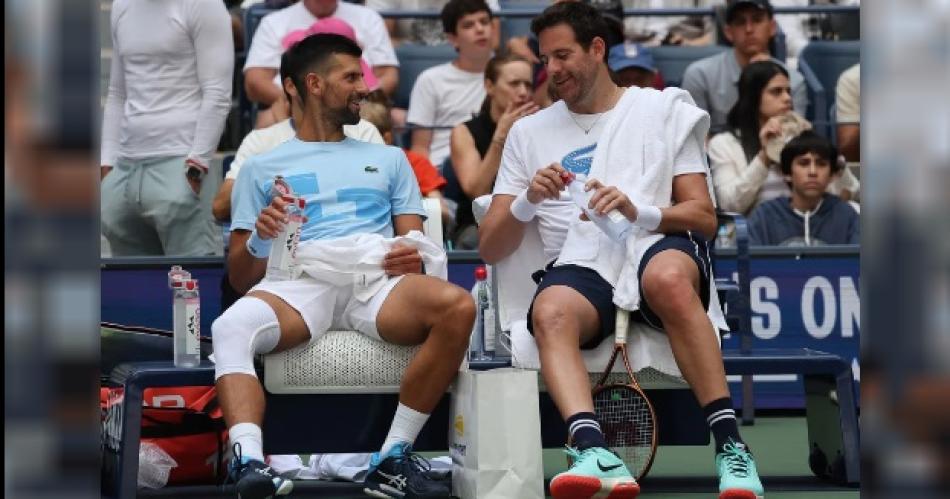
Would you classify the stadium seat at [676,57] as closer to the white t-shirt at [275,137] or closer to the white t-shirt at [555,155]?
the white t-shirt at [275,137]

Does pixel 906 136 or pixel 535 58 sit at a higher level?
pixel 535 58

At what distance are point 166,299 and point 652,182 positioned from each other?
106 inches

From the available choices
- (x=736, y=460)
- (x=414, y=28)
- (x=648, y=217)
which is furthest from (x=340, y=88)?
(x=414, y=28)

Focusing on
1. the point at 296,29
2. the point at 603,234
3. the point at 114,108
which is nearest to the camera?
the point at 603,234

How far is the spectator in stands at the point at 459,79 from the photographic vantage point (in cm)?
841

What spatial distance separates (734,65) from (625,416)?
425 cm

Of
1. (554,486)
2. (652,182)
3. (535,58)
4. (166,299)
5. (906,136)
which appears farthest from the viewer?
(535,58)

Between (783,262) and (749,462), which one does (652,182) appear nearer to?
(749,462)

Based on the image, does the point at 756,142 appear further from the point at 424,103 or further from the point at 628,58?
the point at 424,103

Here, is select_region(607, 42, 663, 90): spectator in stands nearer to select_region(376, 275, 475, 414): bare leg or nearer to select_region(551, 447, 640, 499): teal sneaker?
select_region(376, 275, 475, 414): bare leg

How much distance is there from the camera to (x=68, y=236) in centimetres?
60

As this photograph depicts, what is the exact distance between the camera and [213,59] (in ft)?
24.5

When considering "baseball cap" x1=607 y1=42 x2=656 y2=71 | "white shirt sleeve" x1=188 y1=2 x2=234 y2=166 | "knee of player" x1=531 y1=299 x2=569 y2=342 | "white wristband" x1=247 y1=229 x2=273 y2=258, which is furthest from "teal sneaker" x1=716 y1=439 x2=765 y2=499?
"baseball cap" x1=607 y1=42 x2=656 y2=71

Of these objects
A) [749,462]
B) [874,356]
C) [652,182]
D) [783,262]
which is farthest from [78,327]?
[783,262]
